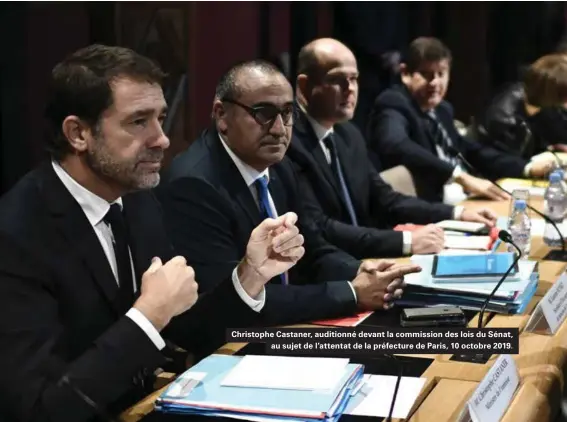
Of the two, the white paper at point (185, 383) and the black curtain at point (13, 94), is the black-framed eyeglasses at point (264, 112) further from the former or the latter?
the black curtain at point (13, 94)

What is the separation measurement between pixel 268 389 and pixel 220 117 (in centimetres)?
100

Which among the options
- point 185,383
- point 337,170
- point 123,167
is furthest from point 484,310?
point 337,170

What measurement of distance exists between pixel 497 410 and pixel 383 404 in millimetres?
192

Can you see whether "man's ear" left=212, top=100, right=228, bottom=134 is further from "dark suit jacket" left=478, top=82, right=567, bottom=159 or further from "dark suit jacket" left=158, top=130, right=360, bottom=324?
"dark suit jacket" left=478, top=82, right=567, bottom=159

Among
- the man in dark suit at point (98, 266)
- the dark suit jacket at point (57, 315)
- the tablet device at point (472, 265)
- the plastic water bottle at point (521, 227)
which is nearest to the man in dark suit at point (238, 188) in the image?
the tablet device at point (472, 265)

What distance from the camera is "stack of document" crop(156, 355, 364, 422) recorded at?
1.38 m

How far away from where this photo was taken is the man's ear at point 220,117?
2.28 m

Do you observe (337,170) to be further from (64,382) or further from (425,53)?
(64,382)

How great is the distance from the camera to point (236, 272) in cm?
185

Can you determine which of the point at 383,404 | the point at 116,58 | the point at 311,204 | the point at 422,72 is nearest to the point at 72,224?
the point at 116,58

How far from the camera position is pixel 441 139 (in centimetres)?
428
